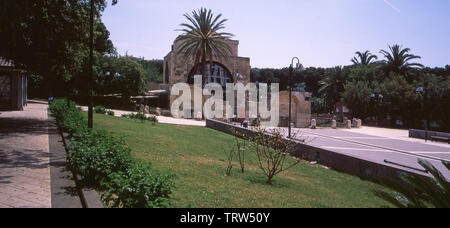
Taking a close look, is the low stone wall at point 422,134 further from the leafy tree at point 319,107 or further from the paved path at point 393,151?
the leafy tree at point 319,107

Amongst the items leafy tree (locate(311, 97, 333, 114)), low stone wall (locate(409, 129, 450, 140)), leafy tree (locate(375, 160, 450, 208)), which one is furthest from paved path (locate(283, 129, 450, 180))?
leafy tree (locate(311, 97, 333, 114))

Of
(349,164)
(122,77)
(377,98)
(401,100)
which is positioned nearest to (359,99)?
(377,98)

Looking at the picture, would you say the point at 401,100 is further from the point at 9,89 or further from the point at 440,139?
the point at 9,89

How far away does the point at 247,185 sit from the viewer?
26.1 feet

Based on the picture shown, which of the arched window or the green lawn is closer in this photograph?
the green lawn

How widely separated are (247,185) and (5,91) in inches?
940

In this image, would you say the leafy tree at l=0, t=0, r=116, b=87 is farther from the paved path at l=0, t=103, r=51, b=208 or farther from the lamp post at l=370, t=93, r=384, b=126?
the lamp post at l=370, t=93, r=384, b=126

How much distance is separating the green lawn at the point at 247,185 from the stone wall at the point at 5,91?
17.5m

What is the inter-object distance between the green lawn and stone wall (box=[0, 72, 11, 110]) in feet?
57.3

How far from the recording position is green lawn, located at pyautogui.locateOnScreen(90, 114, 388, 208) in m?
6.25

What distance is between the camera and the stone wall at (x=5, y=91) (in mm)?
23797
